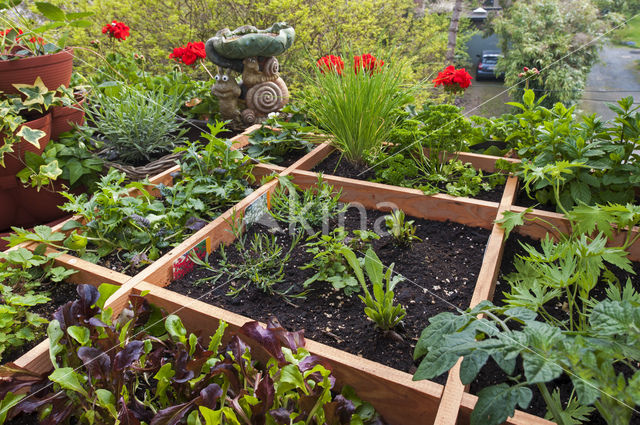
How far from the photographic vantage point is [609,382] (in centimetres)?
Result: 54

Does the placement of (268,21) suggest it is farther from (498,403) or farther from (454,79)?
(498,403)

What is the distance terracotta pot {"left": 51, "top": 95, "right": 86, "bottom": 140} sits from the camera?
1.48m

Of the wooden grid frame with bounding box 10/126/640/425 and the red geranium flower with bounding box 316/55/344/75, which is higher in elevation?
the red geranium flower with bounding box 316/55/344/75

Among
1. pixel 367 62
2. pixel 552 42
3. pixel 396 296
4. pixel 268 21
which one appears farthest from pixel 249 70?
pixel 268 21

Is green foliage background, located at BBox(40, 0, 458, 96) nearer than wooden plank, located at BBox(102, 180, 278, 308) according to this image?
No

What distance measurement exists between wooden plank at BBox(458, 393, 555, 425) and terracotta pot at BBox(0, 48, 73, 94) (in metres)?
1.44

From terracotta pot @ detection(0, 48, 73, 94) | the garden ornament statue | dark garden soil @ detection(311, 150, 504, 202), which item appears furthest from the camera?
the garden ornament statue

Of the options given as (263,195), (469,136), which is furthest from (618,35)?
(263,195)

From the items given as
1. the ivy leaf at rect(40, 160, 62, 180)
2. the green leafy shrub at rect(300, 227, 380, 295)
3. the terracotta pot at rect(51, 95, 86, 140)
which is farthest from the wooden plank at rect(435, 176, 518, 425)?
the terracotta pot at rect(51, 95, 86, 140)

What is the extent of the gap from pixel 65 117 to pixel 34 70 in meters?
0.21

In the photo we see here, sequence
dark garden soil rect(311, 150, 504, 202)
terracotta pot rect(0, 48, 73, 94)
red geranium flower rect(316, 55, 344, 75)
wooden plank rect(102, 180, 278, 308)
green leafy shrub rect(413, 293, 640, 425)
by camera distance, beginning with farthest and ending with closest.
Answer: red geranium flower rect(316, 55, 344, 75) → dark garden soil rect(311, 150, 504, 202) → terracotta pot rect(0, 48, 73, 94) → wooden plank rect(102, 180, 278, 308) → green leafy shrub rect(413, 293, 640, 425)

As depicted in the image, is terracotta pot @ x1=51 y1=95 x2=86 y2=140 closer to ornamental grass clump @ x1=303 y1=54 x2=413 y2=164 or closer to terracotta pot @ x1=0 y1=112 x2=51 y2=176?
terracotta pot @ x1=0 y1=112 x2=51 y2=176

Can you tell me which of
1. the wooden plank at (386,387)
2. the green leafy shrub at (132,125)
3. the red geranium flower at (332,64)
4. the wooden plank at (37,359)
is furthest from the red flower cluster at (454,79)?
the wooden plank at (37,359)

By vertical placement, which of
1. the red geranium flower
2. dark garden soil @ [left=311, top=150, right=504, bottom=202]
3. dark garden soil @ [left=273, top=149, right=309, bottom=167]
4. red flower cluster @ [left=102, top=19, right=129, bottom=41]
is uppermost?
red flower cluster @ [left=102, top=19, right=129, bottom=41]
